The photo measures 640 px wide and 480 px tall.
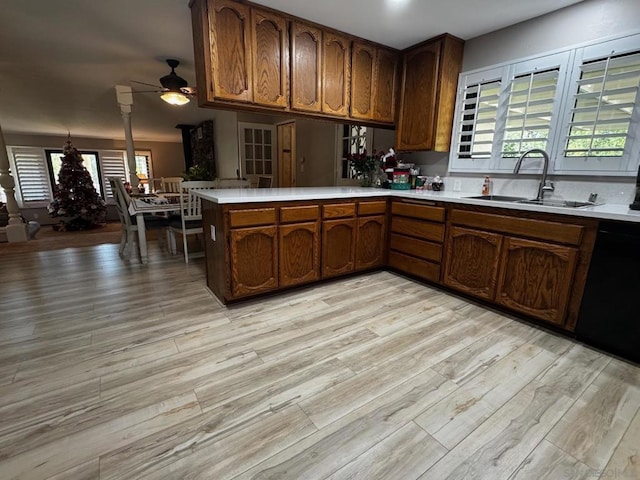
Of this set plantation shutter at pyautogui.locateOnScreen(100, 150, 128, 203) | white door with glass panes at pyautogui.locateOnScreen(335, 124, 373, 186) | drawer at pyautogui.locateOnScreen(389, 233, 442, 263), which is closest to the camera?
drawer at pyautogui.locateOnScreen(389, 233, 442, 263)

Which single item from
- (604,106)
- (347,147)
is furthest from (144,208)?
(604,106)

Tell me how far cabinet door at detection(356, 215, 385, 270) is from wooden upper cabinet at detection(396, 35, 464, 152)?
0.93 metres

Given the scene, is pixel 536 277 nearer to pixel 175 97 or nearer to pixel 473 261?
pixel 473 261

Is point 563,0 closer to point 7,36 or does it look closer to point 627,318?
point 627,318

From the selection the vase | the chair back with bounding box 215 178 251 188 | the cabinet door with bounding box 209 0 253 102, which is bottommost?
the chair back with bounding box 215 178 251 188

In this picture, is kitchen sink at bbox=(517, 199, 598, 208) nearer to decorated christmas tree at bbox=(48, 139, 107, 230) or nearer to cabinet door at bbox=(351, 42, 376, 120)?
cabinet door at bbox=(351, 42, 376, 120)

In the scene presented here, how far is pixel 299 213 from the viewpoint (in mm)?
2504

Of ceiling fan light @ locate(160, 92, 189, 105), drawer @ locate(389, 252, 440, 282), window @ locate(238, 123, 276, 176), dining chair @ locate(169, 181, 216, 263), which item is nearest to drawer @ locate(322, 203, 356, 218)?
drawer @ locate(389, 252, 440, 282)

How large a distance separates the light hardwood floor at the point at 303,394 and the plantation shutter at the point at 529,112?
57.9 inches

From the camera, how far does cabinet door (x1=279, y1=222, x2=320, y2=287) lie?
8.21ft

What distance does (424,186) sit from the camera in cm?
329

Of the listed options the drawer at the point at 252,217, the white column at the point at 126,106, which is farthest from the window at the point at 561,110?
the white column at the point at 126,106

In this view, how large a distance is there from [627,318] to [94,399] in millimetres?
2908

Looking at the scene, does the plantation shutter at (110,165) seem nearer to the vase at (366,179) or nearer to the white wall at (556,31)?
the vase at (366,179)
